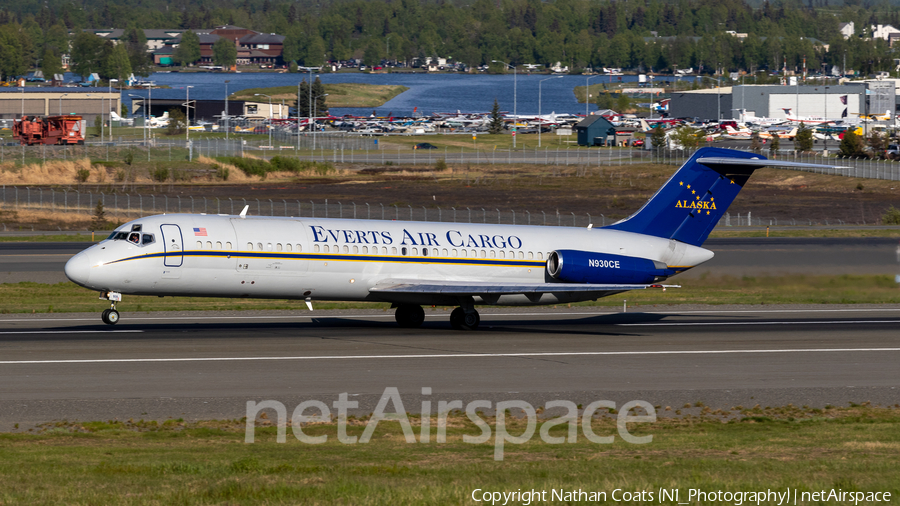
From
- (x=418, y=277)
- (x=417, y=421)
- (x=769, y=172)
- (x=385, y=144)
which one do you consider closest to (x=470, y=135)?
(x=385, y=144)

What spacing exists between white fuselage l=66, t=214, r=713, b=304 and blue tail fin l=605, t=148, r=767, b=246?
186 centimetres

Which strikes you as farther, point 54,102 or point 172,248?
point 54,102

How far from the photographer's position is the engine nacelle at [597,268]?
3447 cm

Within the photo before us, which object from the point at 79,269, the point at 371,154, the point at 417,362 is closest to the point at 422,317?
the point at 417,362

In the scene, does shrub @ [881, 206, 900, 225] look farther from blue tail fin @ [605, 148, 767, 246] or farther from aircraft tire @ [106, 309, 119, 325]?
aircraft tire @ [106, 309, 119, 325]

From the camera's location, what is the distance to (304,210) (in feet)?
247

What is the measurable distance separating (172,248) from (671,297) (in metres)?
24.2

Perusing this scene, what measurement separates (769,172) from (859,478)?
96927mm

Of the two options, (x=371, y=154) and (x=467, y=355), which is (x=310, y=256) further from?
(x=371, y=154)

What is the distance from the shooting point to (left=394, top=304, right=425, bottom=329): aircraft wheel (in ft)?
116

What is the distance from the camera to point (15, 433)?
19.0 meters

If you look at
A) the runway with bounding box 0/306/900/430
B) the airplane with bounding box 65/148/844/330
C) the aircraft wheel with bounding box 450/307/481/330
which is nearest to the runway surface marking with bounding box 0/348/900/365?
the runway with bounding box 0/306/900/430

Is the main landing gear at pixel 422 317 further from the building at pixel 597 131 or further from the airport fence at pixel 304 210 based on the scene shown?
the building at pixel 597 131

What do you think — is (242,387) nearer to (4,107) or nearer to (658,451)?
(658,451)
